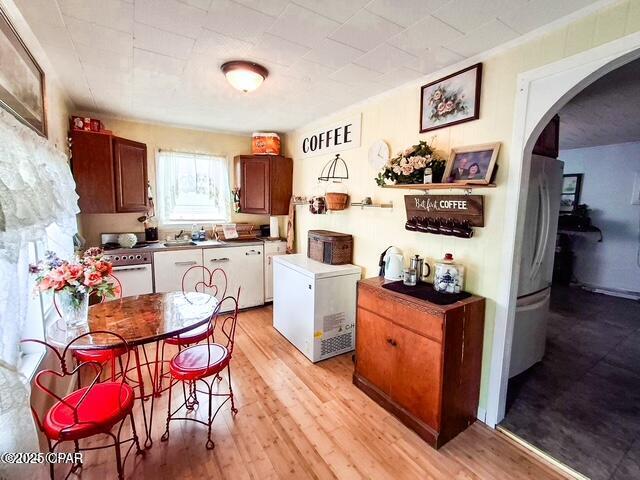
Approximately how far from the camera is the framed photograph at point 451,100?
2.00 m

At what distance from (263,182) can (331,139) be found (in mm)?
1211

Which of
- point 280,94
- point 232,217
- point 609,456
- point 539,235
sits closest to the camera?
point 609,456

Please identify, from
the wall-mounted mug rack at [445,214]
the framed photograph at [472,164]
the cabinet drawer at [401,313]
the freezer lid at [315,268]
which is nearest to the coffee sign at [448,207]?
the wall-mounted mug rack at [445,214]

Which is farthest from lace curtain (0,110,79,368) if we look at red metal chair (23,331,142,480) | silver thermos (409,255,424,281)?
silver thermos (409,255,424,281)

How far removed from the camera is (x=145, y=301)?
2250 mm

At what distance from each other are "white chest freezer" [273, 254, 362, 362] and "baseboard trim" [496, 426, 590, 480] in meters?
1.40

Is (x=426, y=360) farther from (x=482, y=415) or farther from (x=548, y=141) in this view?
(x=548, y=141)

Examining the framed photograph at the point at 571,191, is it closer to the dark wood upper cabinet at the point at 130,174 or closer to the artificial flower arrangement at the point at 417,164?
the artificial flower arrangement at the point at 417,164

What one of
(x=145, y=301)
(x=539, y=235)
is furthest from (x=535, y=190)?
(x=145, y=301)

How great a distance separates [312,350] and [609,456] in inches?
80.7

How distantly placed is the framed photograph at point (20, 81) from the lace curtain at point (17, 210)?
17 centimetres

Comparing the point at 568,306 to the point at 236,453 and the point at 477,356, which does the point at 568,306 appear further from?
the point at 236,453

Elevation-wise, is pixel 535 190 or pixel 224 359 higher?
pixel 535 190

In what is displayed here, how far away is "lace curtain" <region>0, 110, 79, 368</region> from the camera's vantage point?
1064mm
